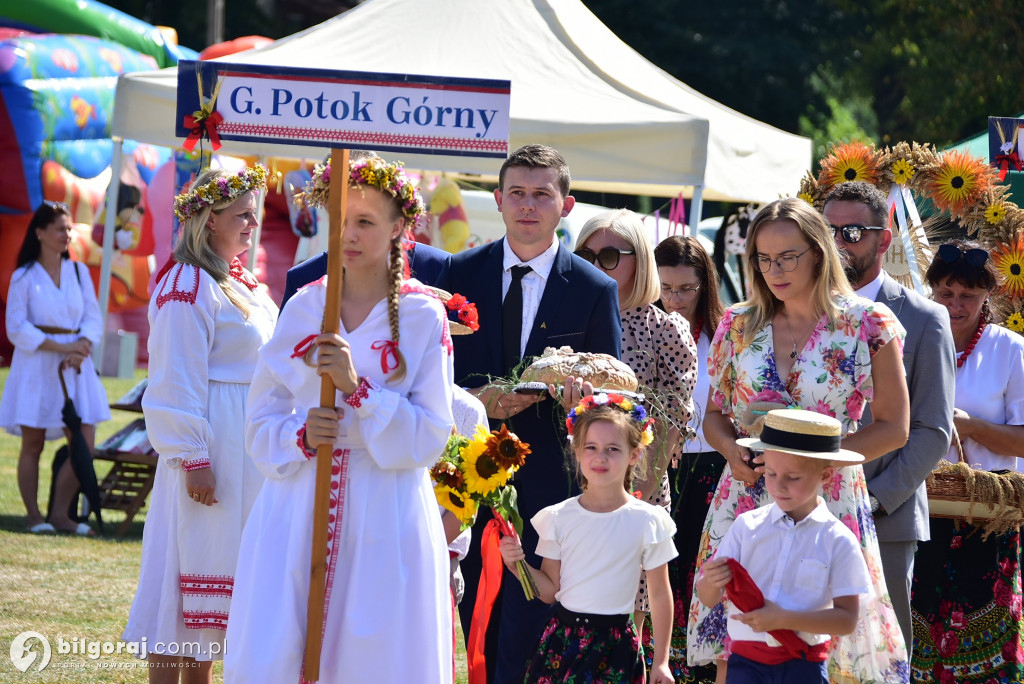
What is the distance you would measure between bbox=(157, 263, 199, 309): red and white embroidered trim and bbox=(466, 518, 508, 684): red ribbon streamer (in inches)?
54.2

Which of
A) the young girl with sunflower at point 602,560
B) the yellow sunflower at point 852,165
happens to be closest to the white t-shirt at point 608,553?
the young girl with sunflower at point 602,560

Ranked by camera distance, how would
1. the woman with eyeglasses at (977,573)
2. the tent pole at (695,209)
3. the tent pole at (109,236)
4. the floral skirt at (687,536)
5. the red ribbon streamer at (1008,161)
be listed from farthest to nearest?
the tent pole at (109,236) < the tent pole at (695,209) < the red ribbon streamer at (1008,161) < the floral skirt at (687,536) < the woman with eyeglasses at (977,573)

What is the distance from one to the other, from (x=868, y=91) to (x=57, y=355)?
2547 centimetres

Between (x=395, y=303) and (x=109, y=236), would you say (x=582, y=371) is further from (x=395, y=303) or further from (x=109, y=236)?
(x=109, y=236)

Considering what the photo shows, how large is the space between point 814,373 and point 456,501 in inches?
46.8

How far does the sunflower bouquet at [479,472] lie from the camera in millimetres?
3836

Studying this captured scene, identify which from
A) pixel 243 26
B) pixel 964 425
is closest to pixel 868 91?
pixel 243 26

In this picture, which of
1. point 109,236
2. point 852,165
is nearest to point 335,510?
point 852,165

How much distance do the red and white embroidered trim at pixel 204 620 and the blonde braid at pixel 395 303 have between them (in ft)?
4.98

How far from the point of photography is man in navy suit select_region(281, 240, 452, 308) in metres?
4.75

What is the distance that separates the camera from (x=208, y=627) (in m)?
4.36

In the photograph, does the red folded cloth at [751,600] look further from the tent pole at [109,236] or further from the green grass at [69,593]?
the tent pole at [109,236]

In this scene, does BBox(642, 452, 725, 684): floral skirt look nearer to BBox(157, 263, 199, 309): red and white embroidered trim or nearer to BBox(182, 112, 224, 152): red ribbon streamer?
BBox(157, 263, 199, 309): red and white embroidered trim

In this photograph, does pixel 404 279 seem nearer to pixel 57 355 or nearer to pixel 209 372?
pixel 209 372
